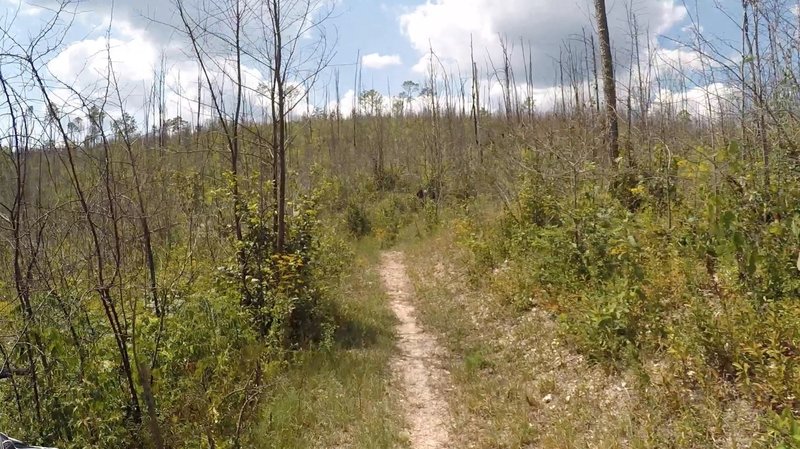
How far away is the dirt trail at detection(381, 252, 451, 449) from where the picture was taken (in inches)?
176

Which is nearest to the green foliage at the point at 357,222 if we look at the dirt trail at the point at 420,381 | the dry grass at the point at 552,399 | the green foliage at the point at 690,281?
the dirt trail at the point at 420,381

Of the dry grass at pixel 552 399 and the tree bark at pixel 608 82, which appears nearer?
the dry grass at pixel 552 399

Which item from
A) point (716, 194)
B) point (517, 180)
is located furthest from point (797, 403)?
point (517, 180)

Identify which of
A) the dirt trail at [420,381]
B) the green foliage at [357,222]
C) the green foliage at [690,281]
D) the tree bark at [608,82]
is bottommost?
the dirt trail at [420,381]

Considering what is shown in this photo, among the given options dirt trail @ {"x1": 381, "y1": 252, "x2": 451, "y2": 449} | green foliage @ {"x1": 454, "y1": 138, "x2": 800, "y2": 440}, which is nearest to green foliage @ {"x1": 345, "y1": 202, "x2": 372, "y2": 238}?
dirt trail @ {"x1": 381, "y1": 252, "x2": 451, "y2": 449}

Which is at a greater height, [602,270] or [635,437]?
[602,270]

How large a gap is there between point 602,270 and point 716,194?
140 cm

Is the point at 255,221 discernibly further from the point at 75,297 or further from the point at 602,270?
the point at 602,270

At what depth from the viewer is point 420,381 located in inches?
219

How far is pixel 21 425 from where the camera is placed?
3.53 meters

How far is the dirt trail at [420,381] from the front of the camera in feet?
14.7

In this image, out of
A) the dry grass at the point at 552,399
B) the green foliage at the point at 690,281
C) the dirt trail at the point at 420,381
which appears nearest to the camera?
the dry grass at the point at 552,399

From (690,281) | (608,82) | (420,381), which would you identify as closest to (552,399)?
(420,381)

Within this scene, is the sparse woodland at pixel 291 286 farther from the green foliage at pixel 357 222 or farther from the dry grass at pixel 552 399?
the green foliage at pixel 357 222
